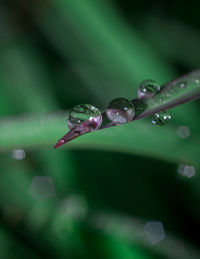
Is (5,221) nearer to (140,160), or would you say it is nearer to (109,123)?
(140,160)

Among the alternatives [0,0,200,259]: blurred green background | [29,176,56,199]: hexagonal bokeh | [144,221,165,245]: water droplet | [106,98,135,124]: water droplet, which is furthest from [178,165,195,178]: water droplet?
[106,98,135,124]: water droplet

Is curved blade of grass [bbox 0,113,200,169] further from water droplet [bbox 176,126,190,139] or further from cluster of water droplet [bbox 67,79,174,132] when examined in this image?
cluster of water droplet [bbox 67,79,174,132]

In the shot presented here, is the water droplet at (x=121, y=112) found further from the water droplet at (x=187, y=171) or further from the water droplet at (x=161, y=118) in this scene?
the water droplet at (x=187, y=171)

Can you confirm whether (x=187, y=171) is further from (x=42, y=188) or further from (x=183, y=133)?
(x=42, y=188)

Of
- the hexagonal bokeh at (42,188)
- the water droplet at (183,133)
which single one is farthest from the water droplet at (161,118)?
the hexagonal bokeh at (42,188)

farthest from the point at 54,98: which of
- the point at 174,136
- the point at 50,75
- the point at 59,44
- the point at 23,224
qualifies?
the point at 174,136
